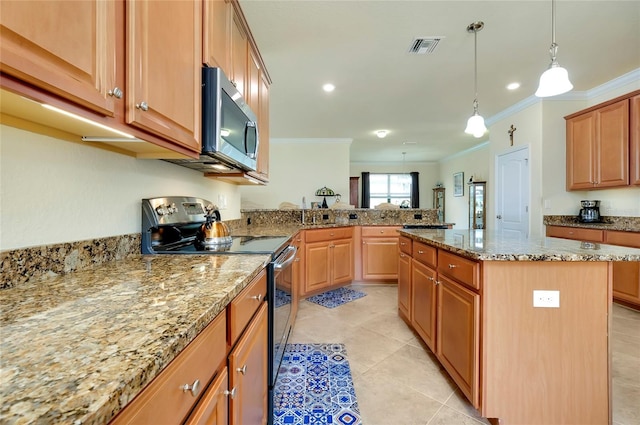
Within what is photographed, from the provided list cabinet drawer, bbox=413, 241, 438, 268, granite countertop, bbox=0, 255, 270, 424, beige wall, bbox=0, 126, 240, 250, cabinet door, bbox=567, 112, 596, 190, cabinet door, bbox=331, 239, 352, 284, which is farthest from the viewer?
cabinet door, bbox=331, 239, 352, 284

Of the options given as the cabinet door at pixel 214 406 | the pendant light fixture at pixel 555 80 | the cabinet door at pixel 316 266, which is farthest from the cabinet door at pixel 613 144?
the cabinet door at pixel 214 406

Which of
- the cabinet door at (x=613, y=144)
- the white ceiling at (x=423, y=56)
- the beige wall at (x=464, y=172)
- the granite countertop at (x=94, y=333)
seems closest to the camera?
the granite countertop at (x=94, y=333)

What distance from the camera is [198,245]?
58.7 inches

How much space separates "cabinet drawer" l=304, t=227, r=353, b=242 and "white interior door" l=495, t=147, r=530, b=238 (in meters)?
2.08

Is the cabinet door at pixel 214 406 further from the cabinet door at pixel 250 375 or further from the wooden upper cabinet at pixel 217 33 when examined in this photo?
the wooden upper cabinet at pixel 217 33

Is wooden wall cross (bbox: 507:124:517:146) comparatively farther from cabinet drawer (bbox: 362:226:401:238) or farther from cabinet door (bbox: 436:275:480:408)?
cabinet door (bbox: 436:275:480:408)

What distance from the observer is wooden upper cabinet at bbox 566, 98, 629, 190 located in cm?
300

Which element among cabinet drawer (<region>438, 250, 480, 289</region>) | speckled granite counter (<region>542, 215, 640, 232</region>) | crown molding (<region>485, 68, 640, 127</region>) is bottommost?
cabinet drawer (<region>438, 250, 480, 289</region>)

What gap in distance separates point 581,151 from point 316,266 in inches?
139

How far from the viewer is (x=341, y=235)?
139 inches

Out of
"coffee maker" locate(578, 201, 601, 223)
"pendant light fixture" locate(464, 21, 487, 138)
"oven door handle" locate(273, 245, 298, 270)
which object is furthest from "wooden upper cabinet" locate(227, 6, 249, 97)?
"coffee maker" locate(578, 201, 601, 223)

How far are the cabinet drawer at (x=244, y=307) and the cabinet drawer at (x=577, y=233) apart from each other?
3703 mm

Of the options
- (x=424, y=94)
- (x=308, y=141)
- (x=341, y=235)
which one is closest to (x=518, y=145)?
(x=424, y=94)

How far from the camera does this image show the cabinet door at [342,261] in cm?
345
